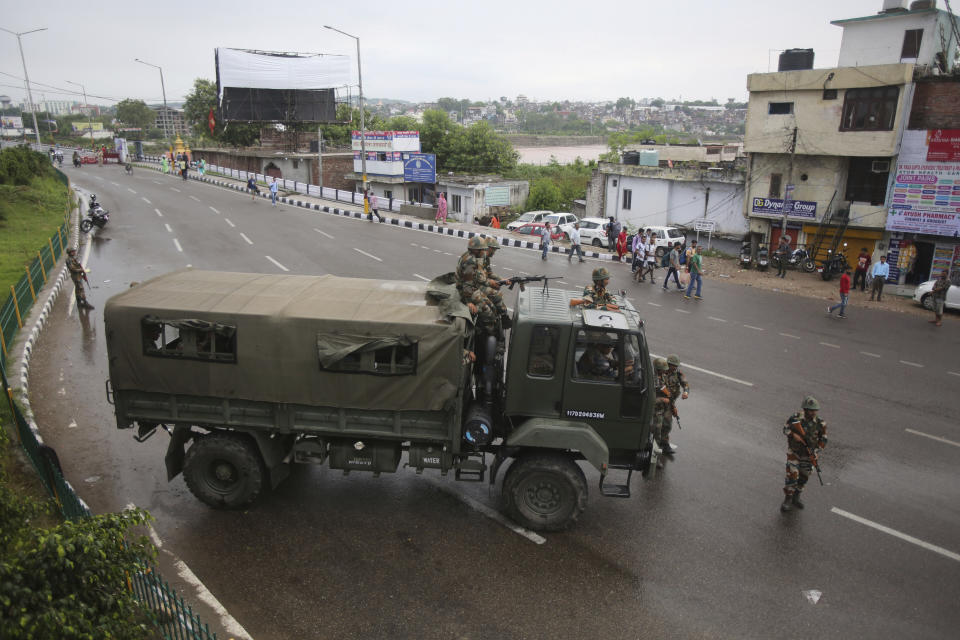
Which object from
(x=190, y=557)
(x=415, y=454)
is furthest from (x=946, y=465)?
(x=190, y=557)

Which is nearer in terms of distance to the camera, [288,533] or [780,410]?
[288,533]

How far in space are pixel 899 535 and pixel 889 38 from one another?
23785mm

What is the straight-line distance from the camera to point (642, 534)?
7.25 meters

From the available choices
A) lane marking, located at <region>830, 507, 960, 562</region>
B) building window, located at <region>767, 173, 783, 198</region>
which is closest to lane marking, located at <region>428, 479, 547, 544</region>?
lane marking, located at <region>830, 507, 960, 562</region>

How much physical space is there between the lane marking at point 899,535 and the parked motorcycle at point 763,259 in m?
17.9

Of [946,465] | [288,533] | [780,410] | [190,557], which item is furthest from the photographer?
[780,410]

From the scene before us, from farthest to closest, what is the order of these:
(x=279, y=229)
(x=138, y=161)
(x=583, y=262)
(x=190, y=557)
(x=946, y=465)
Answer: (x=138, y=161) → (x=279, y=229) → (x=583, y=262) → (x=946, y=465) → (x=190, y=557)

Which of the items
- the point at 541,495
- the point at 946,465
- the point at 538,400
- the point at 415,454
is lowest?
the point at 946,465

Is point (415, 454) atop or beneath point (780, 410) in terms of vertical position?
atop

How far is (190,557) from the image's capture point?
21.7ft

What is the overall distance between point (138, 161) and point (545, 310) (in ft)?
233

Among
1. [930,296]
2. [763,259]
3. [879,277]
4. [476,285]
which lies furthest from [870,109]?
[476,285]

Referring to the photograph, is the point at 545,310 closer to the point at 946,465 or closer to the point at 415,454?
the point at 415,454

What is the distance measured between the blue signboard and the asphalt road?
31386mm
